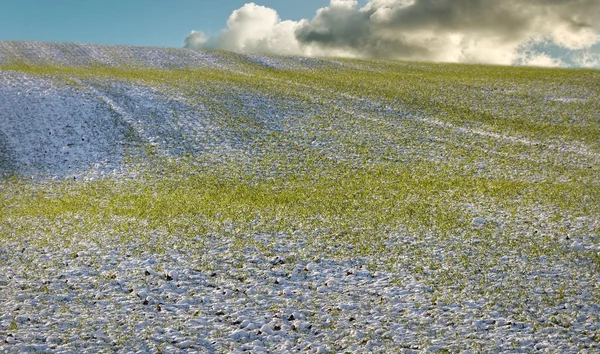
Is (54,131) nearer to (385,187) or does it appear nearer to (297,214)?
(297,214)

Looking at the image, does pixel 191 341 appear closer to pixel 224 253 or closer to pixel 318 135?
pixel 224 253

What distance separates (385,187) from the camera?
28109mm

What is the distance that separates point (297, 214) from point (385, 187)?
6.68m

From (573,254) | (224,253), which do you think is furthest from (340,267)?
(573,254)

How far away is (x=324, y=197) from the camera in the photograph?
26.6m

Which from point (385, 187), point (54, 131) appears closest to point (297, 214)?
point (385, 187)

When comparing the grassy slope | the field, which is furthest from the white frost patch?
the grassy slope

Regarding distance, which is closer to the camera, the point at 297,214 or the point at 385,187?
the point at 297,214

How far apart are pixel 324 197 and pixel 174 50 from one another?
187 ft

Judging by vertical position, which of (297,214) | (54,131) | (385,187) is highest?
(54,131)

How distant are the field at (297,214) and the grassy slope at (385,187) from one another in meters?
0.16

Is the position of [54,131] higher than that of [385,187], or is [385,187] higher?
[54,131]

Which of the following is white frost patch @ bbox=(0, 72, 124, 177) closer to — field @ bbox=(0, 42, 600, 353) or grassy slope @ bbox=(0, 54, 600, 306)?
field @ bbox=(0, 42, 600, 353)

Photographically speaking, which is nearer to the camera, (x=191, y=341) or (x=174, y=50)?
(x=191, y=341)
